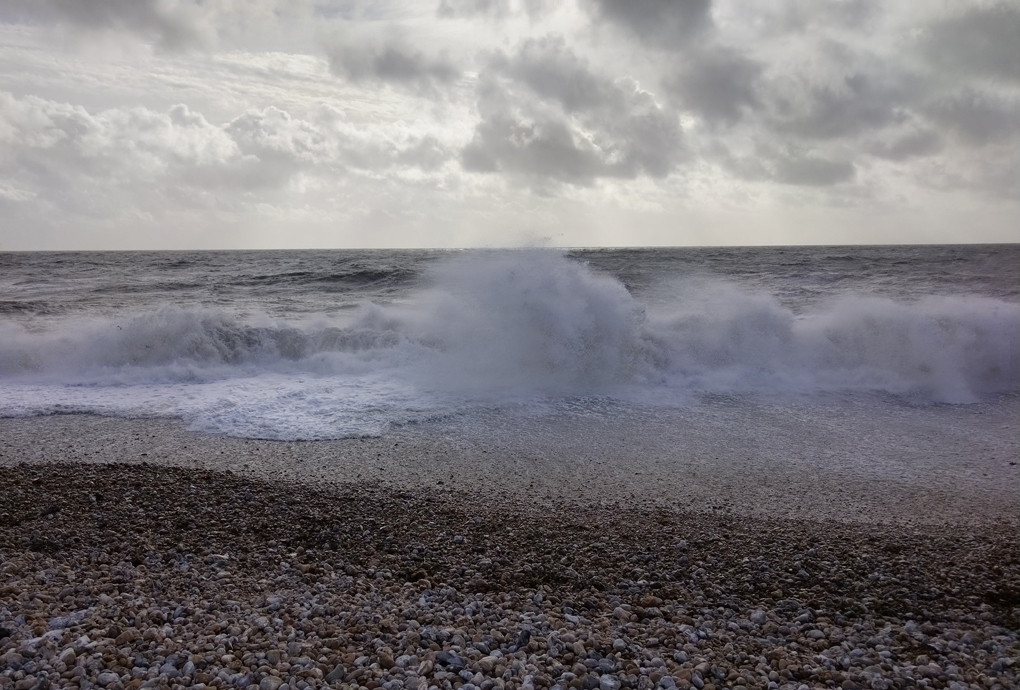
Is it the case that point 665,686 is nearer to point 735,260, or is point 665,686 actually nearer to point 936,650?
point 936,650

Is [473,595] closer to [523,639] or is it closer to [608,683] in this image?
[523,639]

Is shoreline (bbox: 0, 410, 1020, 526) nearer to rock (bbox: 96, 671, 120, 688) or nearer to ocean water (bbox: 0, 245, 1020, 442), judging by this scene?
ocean water (bbox: 0, 245, 1020, 442)

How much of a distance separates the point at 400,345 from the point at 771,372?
6580mm

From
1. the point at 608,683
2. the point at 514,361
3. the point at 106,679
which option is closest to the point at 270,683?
the point at 106,679

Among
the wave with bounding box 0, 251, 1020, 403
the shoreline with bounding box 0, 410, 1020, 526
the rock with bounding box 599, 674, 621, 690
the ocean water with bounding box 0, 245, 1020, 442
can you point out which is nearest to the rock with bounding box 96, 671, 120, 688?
the rock with bounding box 599, 674, 621, 690

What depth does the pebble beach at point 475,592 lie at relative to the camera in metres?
2.91

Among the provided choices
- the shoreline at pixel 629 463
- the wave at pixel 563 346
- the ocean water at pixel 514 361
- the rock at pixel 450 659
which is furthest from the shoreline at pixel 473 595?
the wave at pixel 563 346

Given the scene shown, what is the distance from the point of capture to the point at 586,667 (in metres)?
2.96

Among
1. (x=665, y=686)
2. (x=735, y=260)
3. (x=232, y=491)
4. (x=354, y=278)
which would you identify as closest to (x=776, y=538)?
(x=665, y=686)

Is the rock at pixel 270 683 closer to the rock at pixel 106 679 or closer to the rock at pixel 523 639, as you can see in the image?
the rock at pixel 106 679

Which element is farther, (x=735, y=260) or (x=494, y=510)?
(x=735, y=260)

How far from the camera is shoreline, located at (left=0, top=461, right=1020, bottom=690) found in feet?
9.55

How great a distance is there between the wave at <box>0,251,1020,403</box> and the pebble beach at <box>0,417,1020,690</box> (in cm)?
487

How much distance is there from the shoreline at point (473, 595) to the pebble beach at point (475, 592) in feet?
0.05
